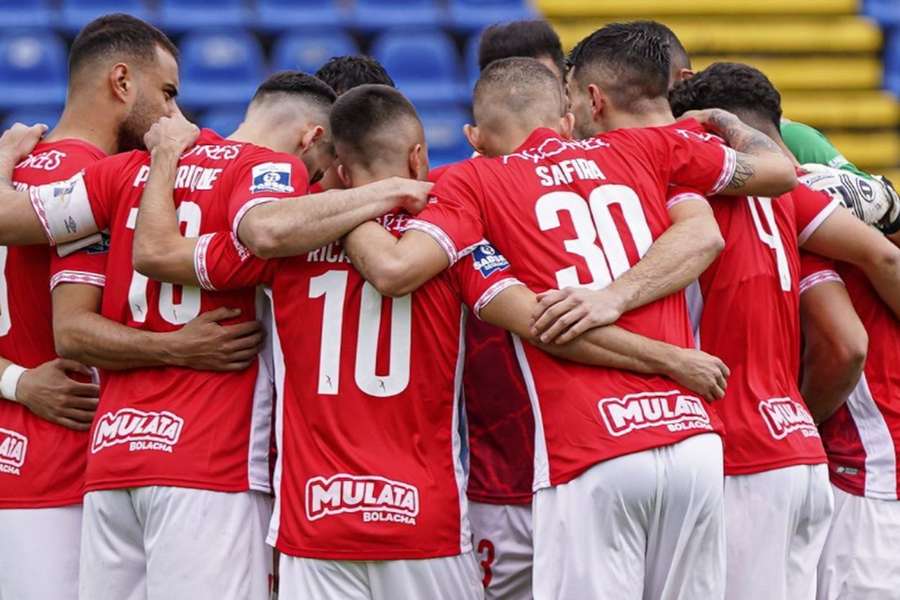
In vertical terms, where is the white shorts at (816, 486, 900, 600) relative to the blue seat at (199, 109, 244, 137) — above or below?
below

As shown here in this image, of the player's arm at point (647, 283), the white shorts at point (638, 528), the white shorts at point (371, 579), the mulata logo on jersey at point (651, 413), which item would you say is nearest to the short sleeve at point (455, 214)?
the player's arm at point (647, 283)

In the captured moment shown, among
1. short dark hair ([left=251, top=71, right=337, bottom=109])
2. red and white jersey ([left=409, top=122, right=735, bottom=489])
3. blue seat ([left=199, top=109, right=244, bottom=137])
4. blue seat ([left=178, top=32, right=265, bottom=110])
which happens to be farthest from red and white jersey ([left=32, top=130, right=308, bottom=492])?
blue seat ([left=178, top=32, right=265, bottom=110])

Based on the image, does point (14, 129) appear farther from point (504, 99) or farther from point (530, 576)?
point (530, 576)

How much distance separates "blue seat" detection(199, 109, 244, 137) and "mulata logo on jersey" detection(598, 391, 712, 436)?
7.50 metres

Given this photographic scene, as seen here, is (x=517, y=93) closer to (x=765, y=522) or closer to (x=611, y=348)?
(x=611, y=348)

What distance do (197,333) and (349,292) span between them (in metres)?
0.61

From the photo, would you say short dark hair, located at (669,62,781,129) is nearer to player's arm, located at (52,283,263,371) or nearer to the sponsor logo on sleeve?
the sponsor logo on sleeve

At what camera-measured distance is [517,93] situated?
523 cm

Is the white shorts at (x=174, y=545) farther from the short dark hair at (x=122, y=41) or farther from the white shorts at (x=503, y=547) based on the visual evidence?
the short dark hair at (x=122, y=41)

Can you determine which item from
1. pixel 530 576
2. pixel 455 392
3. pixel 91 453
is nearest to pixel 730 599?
pixel 530 576

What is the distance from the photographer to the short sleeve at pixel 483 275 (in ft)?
15.6

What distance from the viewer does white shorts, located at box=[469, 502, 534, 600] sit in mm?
5332

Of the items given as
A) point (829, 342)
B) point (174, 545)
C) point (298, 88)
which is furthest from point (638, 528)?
point (298, 88)

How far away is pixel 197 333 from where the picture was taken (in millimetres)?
4992
